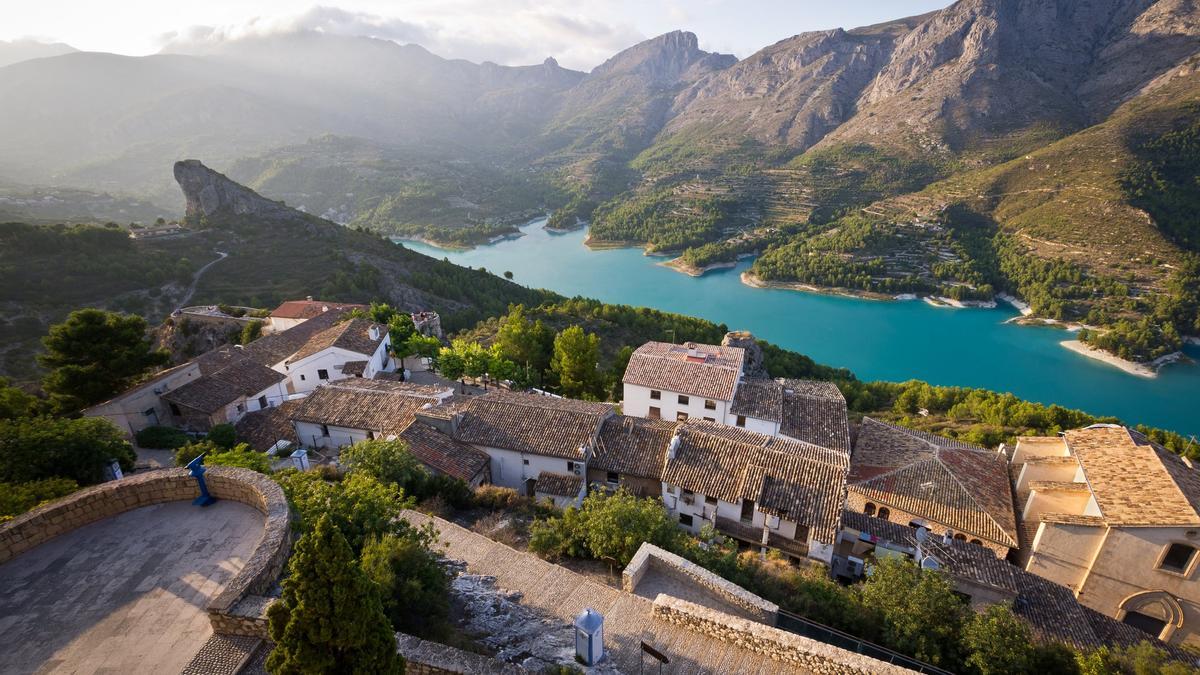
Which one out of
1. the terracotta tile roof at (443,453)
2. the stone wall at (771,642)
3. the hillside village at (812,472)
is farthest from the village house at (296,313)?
the stone wall at (771,642)

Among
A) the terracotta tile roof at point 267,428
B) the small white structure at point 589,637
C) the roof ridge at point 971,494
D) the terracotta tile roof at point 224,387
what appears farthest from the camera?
the terracotta tile roof at point 224,387

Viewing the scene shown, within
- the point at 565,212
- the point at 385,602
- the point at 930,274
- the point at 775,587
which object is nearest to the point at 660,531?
the point at 775,587

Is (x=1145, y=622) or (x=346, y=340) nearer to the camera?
(x=1145, y=622)

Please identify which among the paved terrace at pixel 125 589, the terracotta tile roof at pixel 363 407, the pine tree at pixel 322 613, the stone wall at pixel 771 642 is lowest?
the terracotta tile roof at pixel 363 407

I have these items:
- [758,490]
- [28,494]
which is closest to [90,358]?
[28,494]

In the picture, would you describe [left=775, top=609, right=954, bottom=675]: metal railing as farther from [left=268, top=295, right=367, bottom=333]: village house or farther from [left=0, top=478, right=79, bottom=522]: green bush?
[left=268, top=295, right=367, bottom=333]: village house

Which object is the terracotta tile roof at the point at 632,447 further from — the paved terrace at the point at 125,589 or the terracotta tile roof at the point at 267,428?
the paved terrace at the point at 125,589

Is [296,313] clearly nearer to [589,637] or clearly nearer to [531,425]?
[531,425]
